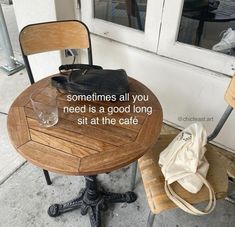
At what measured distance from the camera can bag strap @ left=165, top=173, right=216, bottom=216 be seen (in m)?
0.99

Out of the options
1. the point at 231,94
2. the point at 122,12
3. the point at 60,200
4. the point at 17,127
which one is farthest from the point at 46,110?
the point at 122,12

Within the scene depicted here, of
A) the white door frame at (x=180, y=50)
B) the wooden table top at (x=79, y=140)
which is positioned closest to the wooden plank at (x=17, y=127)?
the wooden table top at (x=79, y=140)

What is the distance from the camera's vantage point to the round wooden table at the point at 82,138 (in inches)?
34.4

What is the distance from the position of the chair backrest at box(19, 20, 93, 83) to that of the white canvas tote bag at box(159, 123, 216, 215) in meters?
0.87

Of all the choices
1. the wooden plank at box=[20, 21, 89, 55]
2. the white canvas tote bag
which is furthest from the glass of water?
the white canvas tote bag

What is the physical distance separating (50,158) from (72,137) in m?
0.13

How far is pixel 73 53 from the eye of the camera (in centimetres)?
196

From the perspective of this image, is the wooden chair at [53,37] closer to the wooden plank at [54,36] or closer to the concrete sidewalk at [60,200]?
the wooden plank at [54,36]

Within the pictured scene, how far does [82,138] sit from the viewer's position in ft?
3.19

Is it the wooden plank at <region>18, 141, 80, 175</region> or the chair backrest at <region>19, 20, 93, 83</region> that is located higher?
the chair backrest at <region>19, 20, 93, 83</region>

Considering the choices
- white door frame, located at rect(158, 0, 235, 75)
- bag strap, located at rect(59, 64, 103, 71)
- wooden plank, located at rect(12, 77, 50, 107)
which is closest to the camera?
wooden plank, located at rect(12, 77, 50, 107)

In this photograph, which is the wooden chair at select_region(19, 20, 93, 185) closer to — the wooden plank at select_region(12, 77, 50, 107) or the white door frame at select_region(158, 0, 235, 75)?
the wooden plank at select_region(12, 77, 50, 107)

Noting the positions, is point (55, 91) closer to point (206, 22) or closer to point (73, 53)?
point (73, 53)

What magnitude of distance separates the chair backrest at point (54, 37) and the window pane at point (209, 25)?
25.7 inches
